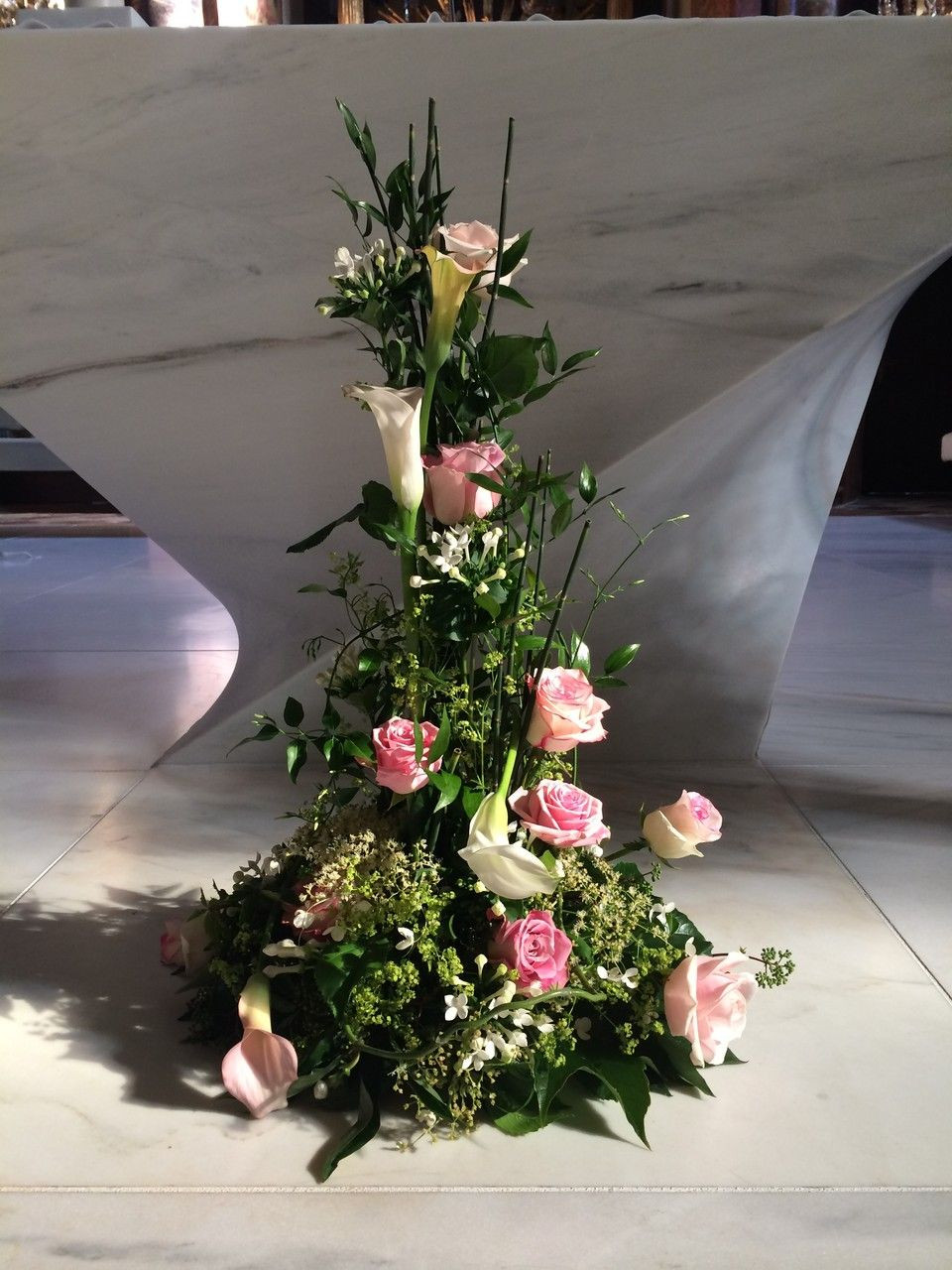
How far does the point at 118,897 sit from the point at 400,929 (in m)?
0.58

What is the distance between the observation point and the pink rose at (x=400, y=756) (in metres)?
0.97

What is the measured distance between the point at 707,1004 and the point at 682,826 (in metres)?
0.14

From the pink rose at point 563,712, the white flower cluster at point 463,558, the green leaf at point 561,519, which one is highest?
the green leaf at point 561,519

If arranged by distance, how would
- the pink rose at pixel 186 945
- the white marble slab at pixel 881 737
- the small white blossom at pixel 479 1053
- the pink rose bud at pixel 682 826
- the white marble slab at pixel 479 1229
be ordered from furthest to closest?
the white marble slab at pixel 881 737 < the pink rose at pixel 186 945 < the pink rose bud at pixel 682 826 < the small white blossom at pixel 479 1053 < the white marble slab at pixel 479 1229

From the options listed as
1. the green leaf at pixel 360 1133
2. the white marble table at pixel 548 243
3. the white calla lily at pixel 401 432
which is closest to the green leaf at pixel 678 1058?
the green leaf at pixel 360 1133

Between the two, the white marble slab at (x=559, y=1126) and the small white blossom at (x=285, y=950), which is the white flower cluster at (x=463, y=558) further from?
the white marble slab at (x=559, y=1126)

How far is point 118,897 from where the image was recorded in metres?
1.43

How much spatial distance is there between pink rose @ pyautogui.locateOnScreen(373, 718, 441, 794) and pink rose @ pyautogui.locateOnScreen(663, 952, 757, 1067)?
255mm

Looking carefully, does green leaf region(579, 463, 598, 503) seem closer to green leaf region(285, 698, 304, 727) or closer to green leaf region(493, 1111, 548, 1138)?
green leaf region(285, 698, 304, 727)

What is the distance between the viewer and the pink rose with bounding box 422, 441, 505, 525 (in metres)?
0.96

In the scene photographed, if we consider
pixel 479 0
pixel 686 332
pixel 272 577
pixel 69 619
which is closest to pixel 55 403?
pixel 272 577

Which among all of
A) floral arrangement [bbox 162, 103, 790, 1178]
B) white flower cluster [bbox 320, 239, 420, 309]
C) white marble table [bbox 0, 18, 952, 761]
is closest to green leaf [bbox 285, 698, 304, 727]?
floral arrangement [bbox 162, 103, 790, 1178]

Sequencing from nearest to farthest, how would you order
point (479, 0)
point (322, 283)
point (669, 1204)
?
point (669, 1204) → point (322, 283) → point (479, 0)

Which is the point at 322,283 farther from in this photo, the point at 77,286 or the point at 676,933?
the point at 676,933
